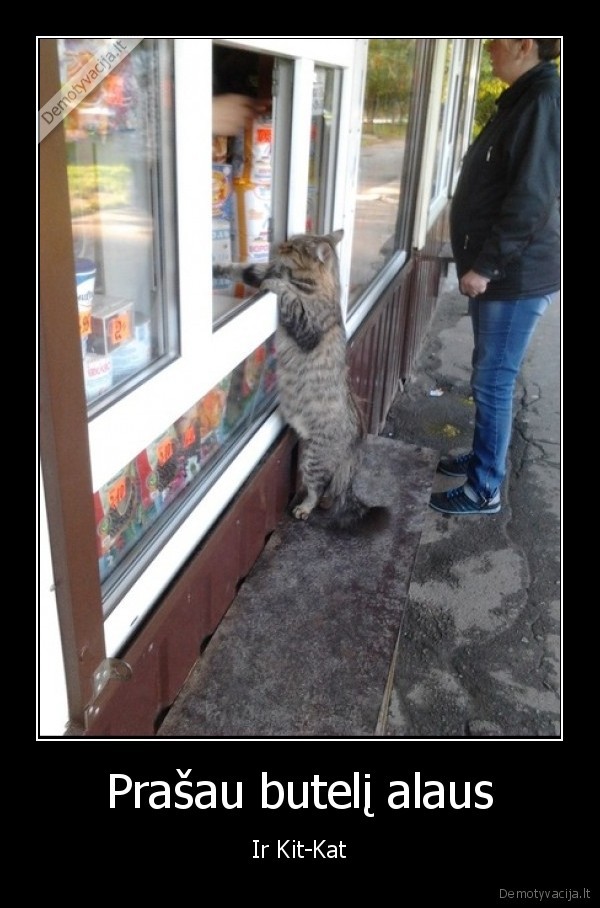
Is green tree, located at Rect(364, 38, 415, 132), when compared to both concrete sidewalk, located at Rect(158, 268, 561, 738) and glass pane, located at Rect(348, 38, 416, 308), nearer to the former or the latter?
glass pane, located at Rect(348, 38, 416, 308)

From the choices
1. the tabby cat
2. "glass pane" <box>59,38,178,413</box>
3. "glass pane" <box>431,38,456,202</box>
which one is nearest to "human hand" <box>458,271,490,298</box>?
the tabby cat

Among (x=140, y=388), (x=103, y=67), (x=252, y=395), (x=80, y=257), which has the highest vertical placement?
(x=103, y=67)

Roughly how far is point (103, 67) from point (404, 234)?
4252 mm

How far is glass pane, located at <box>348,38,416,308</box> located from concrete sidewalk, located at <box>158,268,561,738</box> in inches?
50.4

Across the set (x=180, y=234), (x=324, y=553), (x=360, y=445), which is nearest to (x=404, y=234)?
(x=360, y=445)

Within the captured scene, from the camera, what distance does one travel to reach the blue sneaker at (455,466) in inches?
164

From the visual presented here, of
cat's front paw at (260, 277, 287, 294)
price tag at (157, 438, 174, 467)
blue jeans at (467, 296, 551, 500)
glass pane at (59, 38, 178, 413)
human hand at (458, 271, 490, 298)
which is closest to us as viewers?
glass pane at (59, 38, 178, 413)

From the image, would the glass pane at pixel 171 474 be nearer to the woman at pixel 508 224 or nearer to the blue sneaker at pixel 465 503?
the woman at pixel 508 224

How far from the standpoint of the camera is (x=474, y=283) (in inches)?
120

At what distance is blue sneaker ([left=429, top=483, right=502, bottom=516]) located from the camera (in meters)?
3.77

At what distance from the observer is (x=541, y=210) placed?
9.22 ft

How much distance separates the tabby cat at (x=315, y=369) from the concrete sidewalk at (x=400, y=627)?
17cm

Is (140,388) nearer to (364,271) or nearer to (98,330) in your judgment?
(98,330)

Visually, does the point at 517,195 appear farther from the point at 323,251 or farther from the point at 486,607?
the point at 486,607
